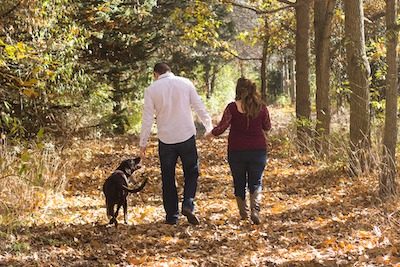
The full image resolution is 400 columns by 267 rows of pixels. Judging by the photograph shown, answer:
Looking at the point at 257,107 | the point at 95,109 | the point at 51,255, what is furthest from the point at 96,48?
the point at 51,255

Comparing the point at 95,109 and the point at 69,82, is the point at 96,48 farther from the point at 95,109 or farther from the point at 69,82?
the point at 69,82

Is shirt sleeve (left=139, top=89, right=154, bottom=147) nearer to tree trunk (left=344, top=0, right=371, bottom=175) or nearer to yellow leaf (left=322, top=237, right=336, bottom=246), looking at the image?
yellow leaf (left=322, top=237, right=336, bottom=246)

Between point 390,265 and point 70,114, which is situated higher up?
point 70,114

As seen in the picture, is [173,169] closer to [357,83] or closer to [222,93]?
[357,83]

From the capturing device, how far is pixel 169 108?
6.47m

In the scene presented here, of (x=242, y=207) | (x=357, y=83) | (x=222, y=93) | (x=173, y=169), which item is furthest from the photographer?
(x=222, y=93)

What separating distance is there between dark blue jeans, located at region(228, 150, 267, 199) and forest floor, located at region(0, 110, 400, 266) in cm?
52

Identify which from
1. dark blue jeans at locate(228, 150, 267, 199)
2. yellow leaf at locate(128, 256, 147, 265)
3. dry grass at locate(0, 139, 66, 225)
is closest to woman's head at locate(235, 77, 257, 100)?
dark blue jeans at locate(228, 150, 267, 199)

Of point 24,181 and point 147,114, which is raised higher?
point 147,114

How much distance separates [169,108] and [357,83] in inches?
170

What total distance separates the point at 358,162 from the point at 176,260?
4870mm

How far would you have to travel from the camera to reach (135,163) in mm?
7188

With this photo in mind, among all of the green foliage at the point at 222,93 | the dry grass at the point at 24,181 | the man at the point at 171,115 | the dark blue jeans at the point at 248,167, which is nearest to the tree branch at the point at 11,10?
the dry grass at the point at 24,181

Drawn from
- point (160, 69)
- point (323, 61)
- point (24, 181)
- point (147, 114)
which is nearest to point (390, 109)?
point (160, 69)
